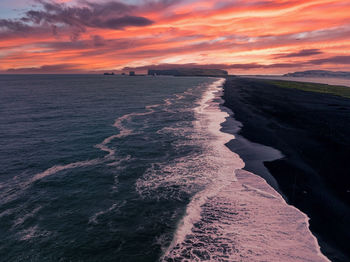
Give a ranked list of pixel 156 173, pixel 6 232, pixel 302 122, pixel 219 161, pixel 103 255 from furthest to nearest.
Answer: pixel 302 122 < pixel 219 161 < pixel 156 173 < pixel 6 232 < pixel 103 255

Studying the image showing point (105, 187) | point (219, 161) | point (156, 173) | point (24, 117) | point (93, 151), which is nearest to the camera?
point (105, 187)

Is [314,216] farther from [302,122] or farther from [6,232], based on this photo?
[302,122]

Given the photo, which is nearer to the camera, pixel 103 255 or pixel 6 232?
pixel 103 255

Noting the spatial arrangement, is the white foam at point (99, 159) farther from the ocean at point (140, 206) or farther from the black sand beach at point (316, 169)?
the black sand beach at point (316, 169)

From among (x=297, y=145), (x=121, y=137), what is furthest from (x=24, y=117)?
(x=297, y=145)

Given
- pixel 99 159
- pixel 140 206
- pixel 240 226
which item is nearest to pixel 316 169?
pixel 240 226

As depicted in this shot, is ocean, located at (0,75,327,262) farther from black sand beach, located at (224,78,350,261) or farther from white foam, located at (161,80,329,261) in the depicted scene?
black sand beach, located at (224,78,350,261)

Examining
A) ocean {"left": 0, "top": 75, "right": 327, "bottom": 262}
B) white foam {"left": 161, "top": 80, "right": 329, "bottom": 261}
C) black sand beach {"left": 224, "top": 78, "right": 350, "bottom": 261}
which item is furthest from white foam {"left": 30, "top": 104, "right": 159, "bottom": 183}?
black sand beach {"left": 224, "top": 78, "right": 350, "bottom": 261}

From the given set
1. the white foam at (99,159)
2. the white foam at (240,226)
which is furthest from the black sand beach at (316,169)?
the white foam at (99,159)
